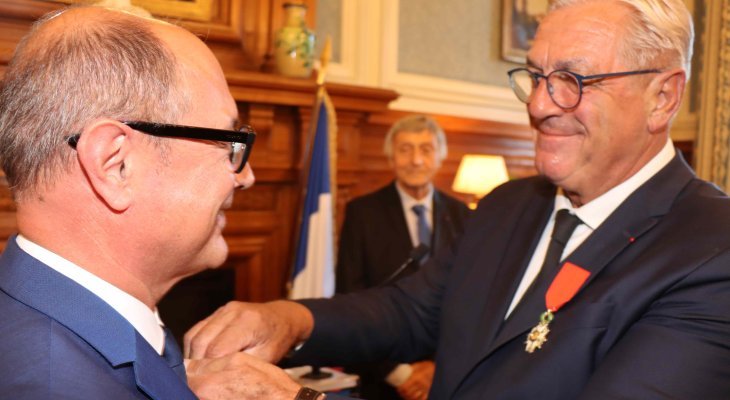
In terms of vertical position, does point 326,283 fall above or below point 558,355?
below

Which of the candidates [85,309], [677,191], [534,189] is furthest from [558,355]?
[85,309]

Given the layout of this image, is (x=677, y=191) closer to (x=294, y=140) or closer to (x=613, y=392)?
(x=613, y=392)

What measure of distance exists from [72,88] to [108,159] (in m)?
0.12

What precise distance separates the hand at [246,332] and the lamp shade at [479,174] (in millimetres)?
4268

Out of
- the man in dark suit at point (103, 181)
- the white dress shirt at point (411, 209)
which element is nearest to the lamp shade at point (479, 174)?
the white dress shirt at point (411, 209)

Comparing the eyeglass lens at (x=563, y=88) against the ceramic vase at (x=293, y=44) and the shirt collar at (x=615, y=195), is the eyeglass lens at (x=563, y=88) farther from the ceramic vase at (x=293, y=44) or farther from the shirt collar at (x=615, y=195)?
the ceramic vase at (x=293, y=44)

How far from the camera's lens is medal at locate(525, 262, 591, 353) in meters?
1.66

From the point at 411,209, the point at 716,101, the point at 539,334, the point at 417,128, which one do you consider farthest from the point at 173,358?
the point at 716,101

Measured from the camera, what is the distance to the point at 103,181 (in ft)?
3.57

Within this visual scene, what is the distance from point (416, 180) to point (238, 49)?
1.42 meters

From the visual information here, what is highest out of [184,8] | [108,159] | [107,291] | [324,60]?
[184,8]

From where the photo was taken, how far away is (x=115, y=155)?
109 cm

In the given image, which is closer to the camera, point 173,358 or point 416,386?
point 173,358

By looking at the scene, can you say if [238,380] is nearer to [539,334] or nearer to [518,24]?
[539,334]
